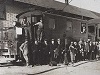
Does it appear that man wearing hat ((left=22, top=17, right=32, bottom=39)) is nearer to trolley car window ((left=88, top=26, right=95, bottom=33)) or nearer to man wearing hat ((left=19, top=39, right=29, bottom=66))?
man wearing hat ((left=19, top=39, right=29, bottom=66))

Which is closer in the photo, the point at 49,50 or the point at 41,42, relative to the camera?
the point at 41,42

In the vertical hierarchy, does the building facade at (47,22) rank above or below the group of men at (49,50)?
above

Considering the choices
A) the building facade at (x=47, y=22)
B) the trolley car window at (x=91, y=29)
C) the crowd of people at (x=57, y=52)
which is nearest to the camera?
the crowd of people at (x=57, y=52)

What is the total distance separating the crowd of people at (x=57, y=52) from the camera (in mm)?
3759

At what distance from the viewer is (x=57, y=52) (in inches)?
159

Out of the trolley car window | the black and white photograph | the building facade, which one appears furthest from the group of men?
the trolley car window

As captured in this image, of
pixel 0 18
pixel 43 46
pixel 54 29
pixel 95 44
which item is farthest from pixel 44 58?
pixel 95 44

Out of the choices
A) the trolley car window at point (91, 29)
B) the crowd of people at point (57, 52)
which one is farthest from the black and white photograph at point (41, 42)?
the trolley car window at point (91, 29)

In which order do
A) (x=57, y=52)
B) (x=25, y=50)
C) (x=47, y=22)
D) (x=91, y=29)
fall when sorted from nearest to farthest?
(x=25, y=50)
(x=47, y=22)
(x=57, y=52)
(x=91, y=29)

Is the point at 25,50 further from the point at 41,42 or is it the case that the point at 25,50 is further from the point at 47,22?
the point at 47,22

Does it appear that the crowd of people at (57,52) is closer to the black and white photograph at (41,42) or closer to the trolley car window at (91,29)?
the black and white photograph at (41,42)

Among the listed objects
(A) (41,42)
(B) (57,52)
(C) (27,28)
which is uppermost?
(C) (27,28)

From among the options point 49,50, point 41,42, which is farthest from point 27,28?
point 49,50

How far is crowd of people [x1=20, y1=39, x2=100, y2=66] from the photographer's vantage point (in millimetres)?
3759
